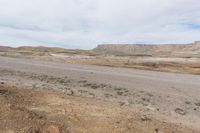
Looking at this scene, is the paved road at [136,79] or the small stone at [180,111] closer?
the small stone at [180,111]

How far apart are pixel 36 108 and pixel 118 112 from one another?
2.47 m

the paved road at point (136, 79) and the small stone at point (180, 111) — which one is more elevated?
the small stone at point (180, 111)

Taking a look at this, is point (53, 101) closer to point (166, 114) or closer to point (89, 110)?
point (89, 110)

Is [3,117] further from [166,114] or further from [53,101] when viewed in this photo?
[166,114]

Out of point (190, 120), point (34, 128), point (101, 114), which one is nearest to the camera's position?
point (34, 128)

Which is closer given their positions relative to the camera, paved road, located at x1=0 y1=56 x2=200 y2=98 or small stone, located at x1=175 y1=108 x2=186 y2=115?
small stone, located at x1=175 y1=108 x2=186 y2=115

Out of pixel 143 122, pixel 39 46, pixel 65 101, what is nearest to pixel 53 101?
pixel 65 101

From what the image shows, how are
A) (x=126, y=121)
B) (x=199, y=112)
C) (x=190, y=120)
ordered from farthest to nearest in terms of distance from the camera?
(x=199, y=112)
(x=190, y=120)
(x=126, y=121)

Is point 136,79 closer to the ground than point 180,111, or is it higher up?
closer to the ground

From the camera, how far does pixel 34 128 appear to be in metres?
5.66

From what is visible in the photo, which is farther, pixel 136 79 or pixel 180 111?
pixel 136 79

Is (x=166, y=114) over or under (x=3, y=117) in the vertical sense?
under

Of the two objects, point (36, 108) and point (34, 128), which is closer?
point (34, 128)

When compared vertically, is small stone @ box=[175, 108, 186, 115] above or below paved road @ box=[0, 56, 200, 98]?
above
